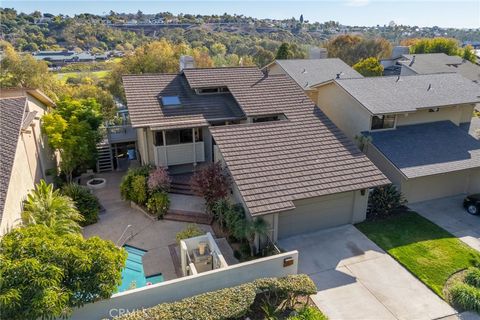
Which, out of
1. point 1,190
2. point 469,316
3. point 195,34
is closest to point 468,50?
point 469,316

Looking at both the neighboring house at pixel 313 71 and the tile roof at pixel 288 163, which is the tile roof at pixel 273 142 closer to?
the tile roof at pixel 288 163

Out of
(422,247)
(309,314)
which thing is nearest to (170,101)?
(309,314)

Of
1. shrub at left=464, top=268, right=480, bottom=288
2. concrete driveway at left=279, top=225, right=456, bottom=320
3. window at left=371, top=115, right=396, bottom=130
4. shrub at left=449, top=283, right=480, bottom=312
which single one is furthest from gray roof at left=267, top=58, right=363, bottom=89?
shrub at left=449, top=283, right=480, bottom=312

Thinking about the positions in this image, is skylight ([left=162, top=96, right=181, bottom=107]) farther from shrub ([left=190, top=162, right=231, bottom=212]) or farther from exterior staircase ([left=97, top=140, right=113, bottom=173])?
shrub ([left=190, top=162, right=231, bottom=212])

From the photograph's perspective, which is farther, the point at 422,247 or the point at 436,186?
the point at 436,186

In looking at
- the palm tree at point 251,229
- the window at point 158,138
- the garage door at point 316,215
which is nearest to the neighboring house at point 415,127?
the garage door at point 316,215

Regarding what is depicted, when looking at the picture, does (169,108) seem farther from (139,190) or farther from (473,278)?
(473,278)

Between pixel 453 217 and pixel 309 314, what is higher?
pixel 309 314
